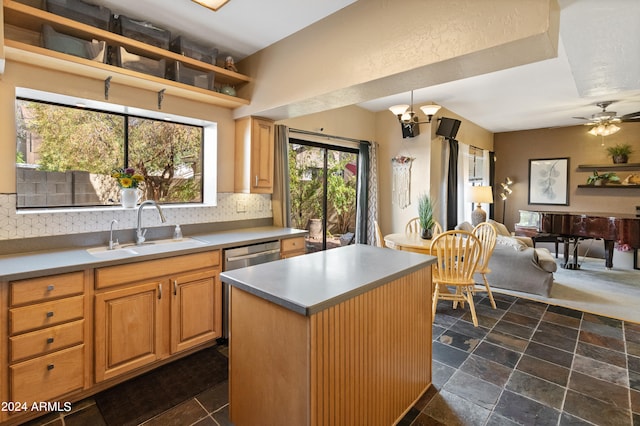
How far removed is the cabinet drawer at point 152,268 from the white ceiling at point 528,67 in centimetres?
189

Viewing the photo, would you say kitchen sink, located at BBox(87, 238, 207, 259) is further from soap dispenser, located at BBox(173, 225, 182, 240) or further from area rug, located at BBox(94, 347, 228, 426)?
area rug, located at BBox(94, 347, 228, 426)

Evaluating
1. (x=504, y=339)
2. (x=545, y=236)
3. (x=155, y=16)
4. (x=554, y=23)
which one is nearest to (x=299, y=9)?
(x=155, y=16)

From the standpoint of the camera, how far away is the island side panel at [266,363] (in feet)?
4.44

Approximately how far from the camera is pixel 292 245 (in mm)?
→ 3340

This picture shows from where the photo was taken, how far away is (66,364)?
1.95 m

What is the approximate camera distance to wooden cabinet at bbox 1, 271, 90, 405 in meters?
1.77

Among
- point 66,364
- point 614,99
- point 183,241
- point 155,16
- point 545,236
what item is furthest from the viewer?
point 545,236

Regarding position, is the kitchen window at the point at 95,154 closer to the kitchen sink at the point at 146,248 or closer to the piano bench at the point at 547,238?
the kitchen sink at the point at 146,248

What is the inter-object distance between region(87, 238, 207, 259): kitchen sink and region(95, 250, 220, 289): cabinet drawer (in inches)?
3.1

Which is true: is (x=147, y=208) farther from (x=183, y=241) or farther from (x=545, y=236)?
(x=545, y=236)

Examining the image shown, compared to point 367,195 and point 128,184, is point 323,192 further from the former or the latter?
point 128,184

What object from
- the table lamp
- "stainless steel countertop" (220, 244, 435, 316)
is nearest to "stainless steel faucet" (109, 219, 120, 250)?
"stainless steel countertop" (220, 244, 435, 316)

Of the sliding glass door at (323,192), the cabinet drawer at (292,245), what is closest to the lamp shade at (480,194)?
the sliding glass door at (323,192)

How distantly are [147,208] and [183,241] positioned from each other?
17.4 inches
